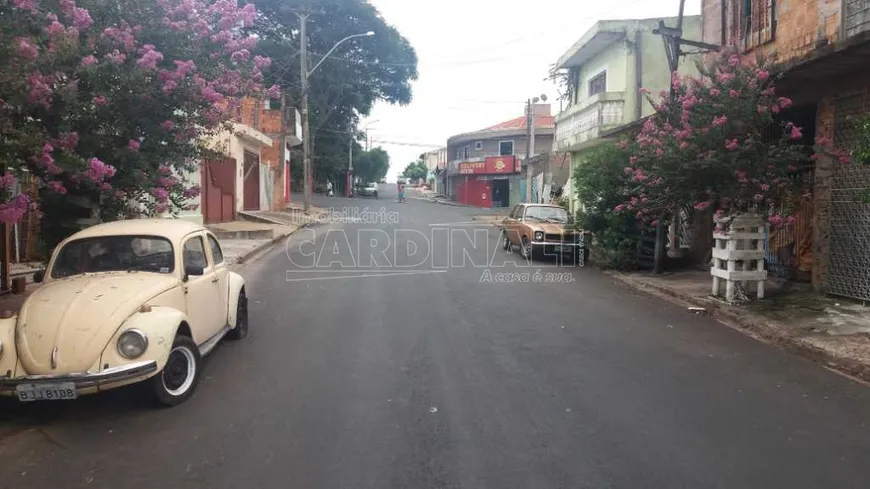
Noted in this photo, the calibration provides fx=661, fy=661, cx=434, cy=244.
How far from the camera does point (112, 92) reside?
283 inches

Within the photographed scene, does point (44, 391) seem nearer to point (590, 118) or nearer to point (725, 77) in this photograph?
point (725, 77)

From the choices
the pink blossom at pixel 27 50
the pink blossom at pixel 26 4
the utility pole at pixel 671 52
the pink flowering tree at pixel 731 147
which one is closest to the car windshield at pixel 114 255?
the pink blossom at pixel 27 50

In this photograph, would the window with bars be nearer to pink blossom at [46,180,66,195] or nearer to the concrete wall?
pink blossom at [46,180,66,195]

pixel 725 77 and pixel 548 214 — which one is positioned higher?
pixel 725 77

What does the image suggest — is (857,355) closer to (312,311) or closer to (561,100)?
(312,311)

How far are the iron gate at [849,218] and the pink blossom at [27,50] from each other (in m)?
10.2

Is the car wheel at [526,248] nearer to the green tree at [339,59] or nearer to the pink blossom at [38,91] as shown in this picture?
the pink blossom at [38,91]

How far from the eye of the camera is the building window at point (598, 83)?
77.2 feet

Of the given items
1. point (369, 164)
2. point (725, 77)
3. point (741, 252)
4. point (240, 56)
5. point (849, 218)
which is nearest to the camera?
point (240, 56)

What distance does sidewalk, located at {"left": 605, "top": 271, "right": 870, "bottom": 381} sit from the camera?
282 inches

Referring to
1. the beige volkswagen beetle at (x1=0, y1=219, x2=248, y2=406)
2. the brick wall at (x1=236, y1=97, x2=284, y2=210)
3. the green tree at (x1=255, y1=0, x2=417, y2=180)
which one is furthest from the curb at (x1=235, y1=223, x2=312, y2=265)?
the green tree at (x1=255, y1=0, x2=417, y2=180)

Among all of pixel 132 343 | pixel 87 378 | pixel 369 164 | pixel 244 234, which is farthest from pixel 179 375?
pixel 369 164

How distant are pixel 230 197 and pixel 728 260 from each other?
19.9m

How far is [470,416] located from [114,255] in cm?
371
